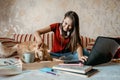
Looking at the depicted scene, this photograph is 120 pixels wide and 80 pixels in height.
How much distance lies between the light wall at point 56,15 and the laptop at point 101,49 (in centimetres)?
166

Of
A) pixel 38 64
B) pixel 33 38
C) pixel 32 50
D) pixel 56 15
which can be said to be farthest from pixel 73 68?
pixel 56 15

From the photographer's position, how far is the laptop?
4.58 ft

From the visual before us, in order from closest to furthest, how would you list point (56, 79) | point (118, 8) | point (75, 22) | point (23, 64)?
point (56, 79) < point (23, 64) < point (75, 22) < point (118, 8)

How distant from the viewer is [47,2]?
10.4 ft

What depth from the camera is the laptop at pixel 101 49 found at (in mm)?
1397

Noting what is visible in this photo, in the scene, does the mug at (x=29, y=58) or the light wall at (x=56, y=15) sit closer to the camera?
the mug at (x=29, y=58)

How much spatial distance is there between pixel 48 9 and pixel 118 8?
3.73 feet

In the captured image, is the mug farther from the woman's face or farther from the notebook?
the woman's face

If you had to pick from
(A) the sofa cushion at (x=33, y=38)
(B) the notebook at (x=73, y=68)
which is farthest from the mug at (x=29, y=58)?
(A) the sofa cushion at (x=33, y=38)

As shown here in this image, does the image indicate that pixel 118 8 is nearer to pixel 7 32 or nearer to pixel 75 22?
pixel 75 22

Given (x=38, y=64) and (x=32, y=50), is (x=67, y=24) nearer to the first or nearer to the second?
(x=32, y=50)

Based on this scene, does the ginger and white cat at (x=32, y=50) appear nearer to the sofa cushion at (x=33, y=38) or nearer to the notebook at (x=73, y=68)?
the notebook at (x=73, y=68)

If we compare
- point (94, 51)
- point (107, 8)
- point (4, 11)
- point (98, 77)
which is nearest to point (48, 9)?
point (4, 11)

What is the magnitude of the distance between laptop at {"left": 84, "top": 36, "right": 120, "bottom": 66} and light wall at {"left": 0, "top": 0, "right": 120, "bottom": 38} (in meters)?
1.66
